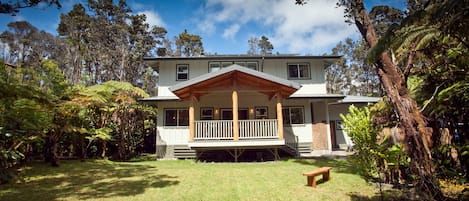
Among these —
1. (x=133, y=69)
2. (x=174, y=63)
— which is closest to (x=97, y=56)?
(x=133, y=69)

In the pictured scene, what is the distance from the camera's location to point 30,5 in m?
5.59

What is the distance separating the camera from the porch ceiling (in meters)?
11.1

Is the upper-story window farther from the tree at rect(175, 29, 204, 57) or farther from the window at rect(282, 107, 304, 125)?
the tree at rect(175, 29, 204, 57)

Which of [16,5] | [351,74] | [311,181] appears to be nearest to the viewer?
[16,5]

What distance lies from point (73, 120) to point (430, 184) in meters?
13.6

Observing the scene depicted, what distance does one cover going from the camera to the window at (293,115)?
14657mm

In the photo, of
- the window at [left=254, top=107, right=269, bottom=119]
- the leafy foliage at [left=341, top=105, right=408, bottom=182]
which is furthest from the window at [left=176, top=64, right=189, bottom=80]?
the leafy foliage at [left=341, top=105, right=408, bottom=182]

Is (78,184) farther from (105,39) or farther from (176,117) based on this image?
(105,39)

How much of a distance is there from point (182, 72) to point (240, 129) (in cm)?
627

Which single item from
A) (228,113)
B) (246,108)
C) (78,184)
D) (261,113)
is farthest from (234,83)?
(78,184)

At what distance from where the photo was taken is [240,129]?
11820 mm

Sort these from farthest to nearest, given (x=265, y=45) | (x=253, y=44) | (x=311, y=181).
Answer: (x=253, y=44) < (x=265, y=45) < (x=311, y=181)

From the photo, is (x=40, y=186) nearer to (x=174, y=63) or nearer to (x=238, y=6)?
(x=174, y=63)

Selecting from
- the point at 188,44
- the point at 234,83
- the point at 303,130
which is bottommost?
the point at 303,130
